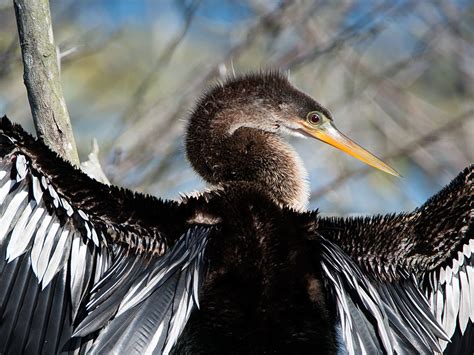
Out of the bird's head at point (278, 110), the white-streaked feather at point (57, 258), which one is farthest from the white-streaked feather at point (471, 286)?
the white-streaked feather at point (57, 258)

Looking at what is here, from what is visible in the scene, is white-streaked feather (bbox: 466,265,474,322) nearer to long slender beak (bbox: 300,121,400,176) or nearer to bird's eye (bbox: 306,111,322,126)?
long slender beak (bbox: 300,121,400,176)

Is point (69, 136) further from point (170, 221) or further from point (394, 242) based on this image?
point (394, 242)

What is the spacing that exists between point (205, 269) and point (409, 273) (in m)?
0.73

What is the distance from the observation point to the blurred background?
4973 millimetres

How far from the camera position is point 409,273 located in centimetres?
299

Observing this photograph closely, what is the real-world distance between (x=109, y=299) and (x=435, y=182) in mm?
3271

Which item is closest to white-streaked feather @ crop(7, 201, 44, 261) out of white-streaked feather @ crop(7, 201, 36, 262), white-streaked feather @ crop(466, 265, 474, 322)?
white-streaked feather @ crop(7, 201, 36, 262)

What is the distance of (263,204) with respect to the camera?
9.78 ft

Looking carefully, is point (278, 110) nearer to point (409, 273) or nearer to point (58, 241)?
point (409, 273)

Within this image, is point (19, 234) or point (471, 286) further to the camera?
point (471, 286)

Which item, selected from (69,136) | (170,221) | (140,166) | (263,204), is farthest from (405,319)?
(140,166)

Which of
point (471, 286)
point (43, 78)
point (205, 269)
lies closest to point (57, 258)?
point (205, 269)

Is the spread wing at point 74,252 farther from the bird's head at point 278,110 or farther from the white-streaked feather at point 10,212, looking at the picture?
the bird's head at point 278,110

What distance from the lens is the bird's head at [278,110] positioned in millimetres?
3832
